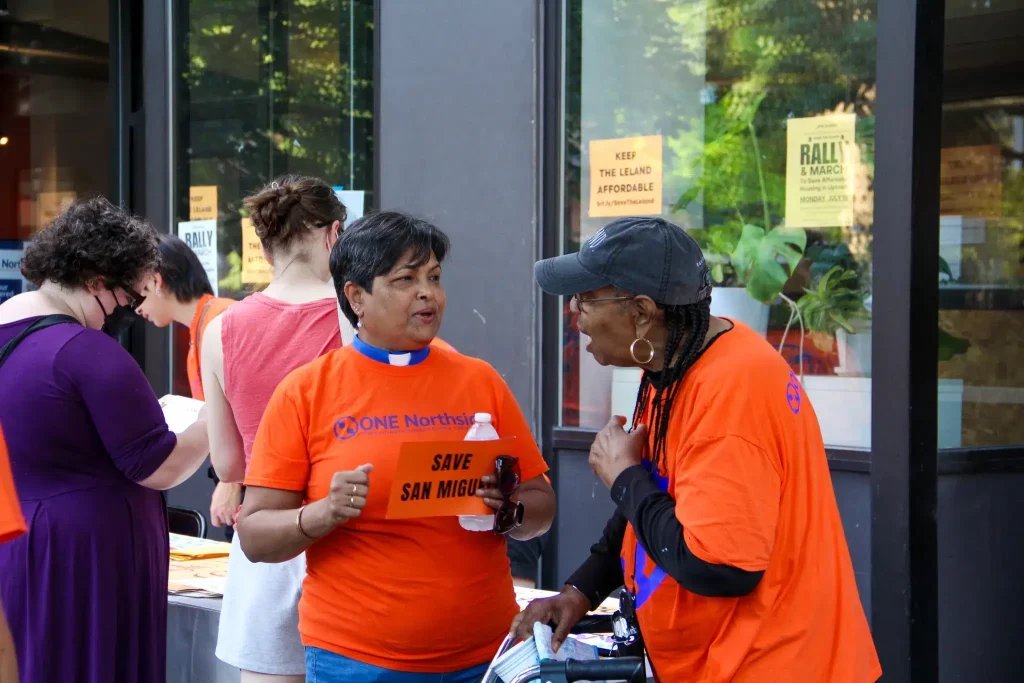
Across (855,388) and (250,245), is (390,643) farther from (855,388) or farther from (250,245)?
(250,245)

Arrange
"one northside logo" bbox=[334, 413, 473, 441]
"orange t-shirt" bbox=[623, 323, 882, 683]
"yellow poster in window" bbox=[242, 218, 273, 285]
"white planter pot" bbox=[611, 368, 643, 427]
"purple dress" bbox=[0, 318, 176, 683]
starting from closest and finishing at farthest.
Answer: "orange t-shirt" bbox=[623, 323, 882, 683] < "one northside logo" bbox=[334, 413, 473, 441] < "purple dress" bbox=[0, 318, 176, 683] < "white planter pot" bbox=[611, 368, 643, 427] < "yellow poster in window" bbox=[242, 218, 273, 285]

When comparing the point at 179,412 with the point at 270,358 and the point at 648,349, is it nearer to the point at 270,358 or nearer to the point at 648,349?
the point at 270,358

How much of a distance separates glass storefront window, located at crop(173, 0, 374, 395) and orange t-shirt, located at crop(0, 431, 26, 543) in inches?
169

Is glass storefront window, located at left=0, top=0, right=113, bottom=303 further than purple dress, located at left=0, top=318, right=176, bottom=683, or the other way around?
glass storefront window, located at left=0, top=0, right=113, bottom=303

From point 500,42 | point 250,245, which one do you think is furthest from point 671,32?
point 250,245

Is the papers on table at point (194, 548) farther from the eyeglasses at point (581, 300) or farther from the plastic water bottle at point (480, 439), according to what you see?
the eyeglasses at point (581, 300)

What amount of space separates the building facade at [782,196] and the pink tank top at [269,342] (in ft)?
6.42

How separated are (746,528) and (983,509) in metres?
2.81

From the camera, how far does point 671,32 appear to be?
5.09 m

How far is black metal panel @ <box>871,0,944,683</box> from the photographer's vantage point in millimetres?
3805

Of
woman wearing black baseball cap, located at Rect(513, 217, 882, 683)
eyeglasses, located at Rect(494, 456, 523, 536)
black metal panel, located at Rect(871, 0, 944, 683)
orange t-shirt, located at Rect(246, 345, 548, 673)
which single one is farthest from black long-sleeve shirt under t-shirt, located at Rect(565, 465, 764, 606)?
black metal panel, located at Rect(871, 0, 944, 683)

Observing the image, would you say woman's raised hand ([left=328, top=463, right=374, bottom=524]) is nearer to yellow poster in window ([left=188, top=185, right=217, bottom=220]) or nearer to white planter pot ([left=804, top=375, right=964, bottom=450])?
white planter pot ([left=804, top=375, right=964, bottom=450])

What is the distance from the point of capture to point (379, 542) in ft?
8.27

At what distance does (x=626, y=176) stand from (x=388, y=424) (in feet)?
9.35
